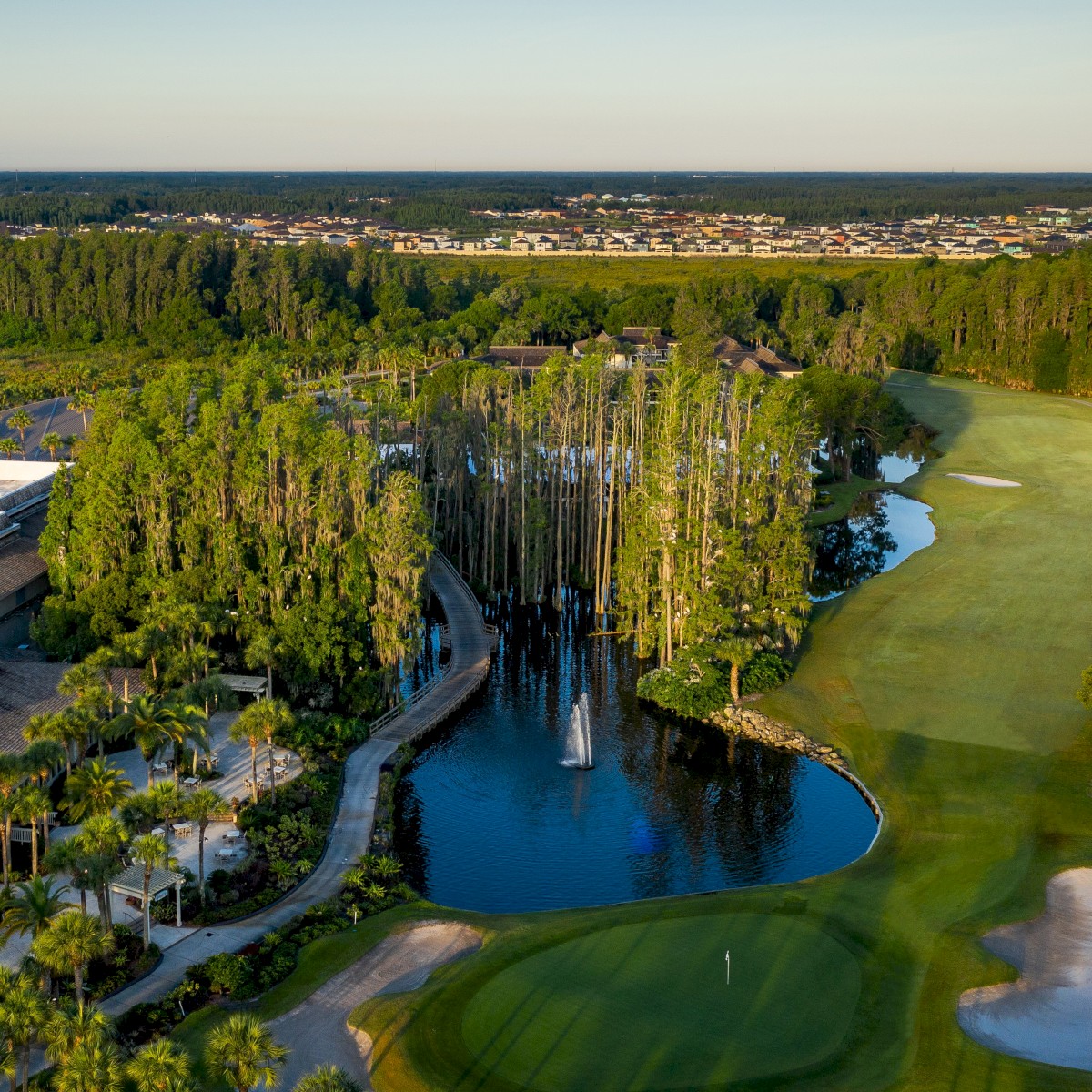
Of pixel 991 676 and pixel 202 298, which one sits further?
pixel 202 298

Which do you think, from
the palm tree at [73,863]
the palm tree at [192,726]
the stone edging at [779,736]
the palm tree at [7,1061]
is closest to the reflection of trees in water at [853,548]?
the stone edging at [779,736]

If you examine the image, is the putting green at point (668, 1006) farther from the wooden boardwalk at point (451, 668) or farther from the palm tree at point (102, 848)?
the wooden boardwalk at point (451, 668)

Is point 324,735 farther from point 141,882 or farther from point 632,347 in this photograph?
point 632,347

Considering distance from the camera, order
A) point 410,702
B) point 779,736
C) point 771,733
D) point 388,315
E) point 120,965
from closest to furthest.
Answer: point 120,965 < point 779,736 < point 771,733 < point 410,702 < point 388,315

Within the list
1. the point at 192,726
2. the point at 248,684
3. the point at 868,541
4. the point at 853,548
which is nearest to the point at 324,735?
the point at 248,684

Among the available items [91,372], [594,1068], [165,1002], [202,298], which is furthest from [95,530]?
[202,298]

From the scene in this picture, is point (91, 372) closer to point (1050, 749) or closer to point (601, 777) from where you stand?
point (601, 777)
